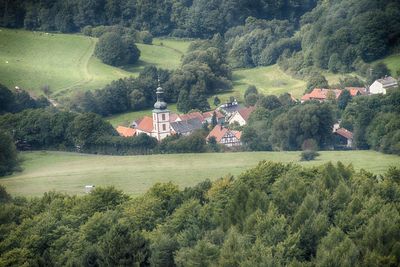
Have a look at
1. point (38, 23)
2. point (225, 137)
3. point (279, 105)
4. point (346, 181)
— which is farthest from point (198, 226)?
point (38, 23)

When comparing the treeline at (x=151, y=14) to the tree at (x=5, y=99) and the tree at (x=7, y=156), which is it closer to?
the tree at (x=5, y=99)

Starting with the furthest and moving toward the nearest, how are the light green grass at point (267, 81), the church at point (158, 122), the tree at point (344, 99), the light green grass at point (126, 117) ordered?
the light green grass at point (267, 81) → the tree at point (344, 99) → the light green grass at point (126, 117) → the church at point (158, 122)

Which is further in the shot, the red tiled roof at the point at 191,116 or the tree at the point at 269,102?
the tree at the point at 269,102

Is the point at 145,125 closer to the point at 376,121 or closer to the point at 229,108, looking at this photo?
the point at 229,108

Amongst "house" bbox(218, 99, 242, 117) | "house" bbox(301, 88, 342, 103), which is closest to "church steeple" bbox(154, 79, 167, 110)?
"house" bbox(218, 99, 242, 117)

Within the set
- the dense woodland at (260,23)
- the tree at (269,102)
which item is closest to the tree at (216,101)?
the tree at (269,102)

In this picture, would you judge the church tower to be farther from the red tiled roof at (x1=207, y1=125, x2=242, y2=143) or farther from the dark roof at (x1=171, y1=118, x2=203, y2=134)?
the red tiled roof at (x1=207, y1=125, x2=242, y2=143)
